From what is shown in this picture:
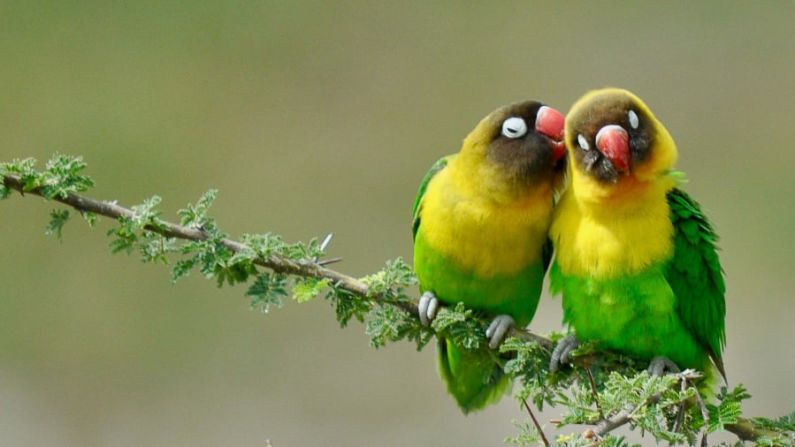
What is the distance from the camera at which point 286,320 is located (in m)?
5.15

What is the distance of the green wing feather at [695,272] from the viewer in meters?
2.24

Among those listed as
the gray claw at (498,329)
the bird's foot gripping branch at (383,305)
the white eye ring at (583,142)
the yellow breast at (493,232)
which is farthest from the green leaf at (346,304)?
the white eye ring at (583,142)

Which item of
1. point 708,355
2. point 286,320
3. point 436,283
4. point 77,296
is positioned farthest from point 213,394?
point 708,355

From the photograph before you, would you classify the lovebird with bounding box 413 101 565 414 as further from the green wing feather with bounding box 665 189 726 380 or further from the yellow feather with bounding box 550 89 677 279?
the green wing feather with bounding box 665 189 726 380

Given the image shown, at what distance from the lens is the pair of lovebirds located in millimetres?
2189

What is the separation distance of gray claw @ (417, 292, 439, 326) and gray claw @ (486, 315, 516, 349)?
0.13 meters

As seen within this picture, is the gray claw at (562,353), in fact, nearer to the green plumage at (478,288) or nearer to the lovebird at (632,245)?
the lovebird at (632,245)

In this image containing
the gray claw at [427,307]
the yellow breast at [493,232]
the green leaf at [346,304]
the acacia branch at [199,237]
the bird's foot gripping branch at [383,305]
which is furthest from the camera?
the yellow breast at [493,232]

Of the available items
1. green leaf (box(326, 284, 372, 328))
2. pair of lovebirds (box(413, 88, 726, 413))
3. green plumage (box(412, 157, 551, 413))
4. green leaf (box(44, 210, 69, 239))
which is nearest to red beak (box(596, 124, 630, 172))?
pair of lovebirds (box(413, 88, 726, 413))

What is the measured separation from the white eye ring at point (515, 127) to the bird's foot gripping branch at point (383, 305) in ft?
1.57

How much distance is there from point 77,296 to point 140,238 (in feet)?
11.3

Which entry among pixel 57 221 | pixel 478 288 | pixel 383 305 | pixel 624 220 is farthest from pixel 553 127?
pixel 57 221

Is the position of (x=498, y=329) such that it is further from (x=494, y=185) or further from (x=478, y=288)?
(x=494, y=185)

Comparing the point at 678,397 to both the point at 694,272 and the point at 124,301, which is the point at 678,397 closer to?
the point at 694,272
